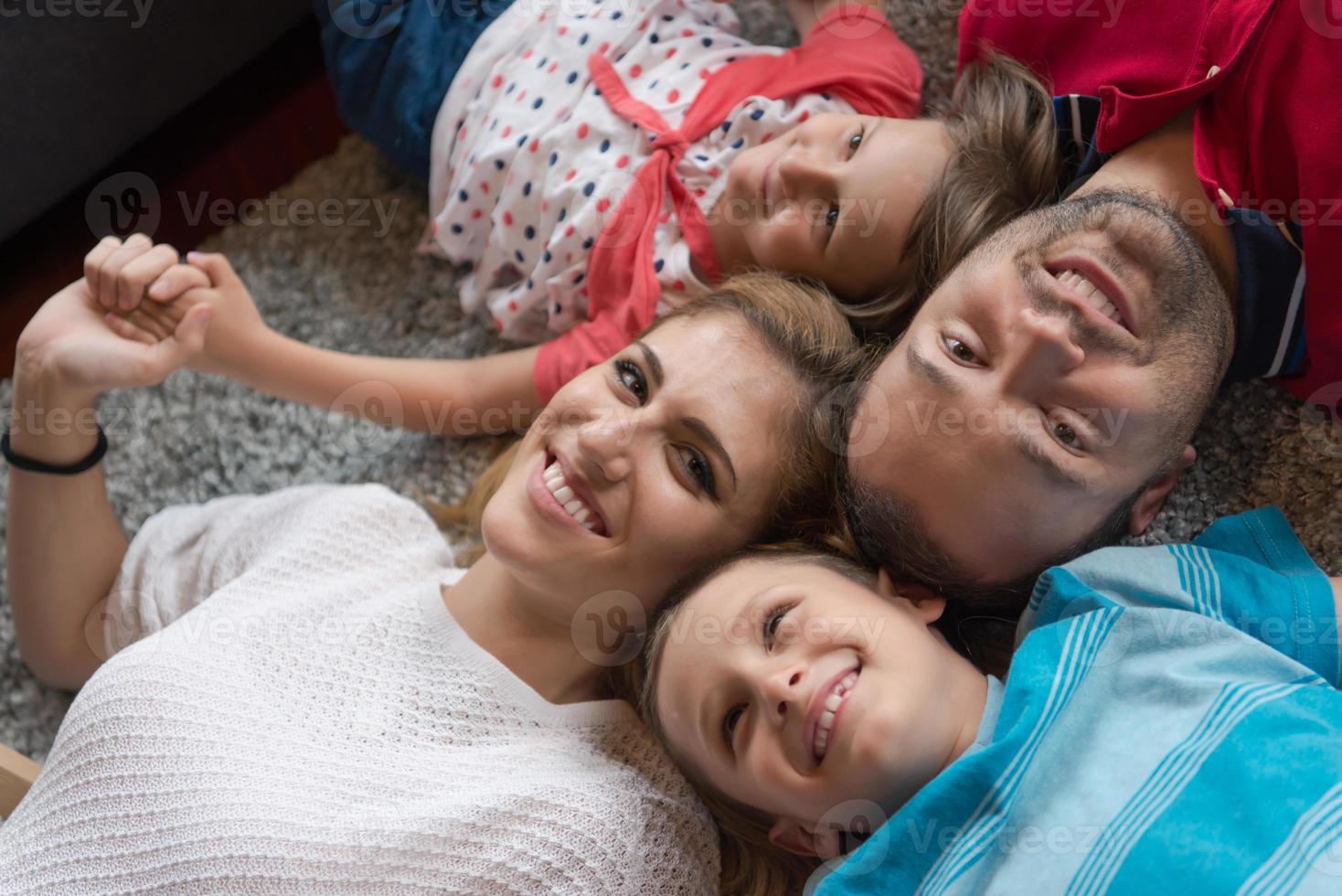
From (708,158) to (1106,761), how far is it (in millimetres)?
780

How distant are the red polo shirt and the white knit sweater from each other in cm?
73

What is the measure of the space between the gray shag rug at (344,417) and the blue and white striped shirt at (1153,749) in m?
0.10

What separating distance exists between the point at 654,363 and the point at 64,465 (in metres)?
0.64

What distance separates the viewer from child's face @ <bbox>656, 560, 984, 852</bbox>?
871mm

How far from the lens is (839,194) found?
1.15m

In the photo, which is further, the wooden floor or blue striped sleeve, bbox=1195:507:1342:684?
the wooden floor

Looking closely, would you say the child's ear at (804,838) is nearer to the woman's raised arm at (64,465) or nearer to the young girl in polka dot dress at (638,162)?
the young girl in polka dot dress at (638,162)

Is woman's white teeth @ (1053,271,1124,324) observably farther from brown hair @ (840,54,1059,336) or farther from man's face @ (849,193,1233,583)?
brown hair @ (840,54,1059,336)

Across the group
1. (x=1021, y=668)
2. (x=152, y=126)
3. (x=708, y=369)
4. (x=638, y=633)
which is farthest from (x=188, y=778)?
(x=152, y=126)

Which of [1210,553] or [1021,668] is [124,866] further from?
[1210,553]

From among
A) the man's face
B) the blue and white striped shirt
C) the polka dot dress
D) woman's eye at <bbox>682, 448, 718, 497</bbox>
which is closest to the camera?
the blue and white striped shirt

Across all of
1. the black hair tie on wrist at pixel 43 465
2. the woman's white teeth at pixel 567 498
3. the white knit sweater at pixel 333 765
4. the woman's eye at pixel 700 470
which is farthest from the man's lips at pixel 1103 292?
the black hair tie on wrist at pixel 43 465

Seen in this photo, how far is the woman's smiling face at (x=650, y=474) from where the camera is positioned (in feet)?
3.29

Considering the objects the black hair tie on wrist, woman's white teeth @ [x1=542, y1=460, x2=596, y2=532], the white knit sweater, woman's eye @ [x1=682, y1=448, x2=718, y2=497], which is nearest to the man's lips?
woman's eye @ [x1=682, y1=448, x2=718, y2=497]
